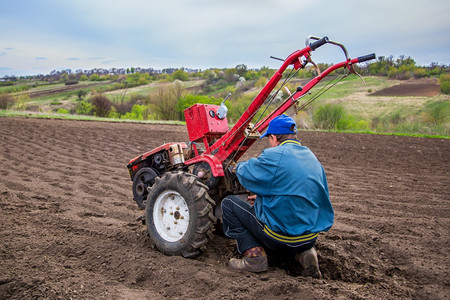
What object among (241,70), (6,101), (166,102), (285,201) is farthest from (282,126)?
(241,70)

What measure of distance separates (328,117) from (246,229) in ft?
65.1

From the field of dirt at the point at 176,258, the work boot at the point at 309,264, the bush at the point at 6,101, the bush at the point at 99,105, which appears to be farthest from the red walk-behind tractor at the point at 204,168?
the bush at the point at 99,105

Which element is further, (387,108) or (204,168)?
(387,108)

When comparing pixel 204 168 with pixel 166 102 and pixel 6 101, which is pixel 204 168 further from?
pixel 6 101

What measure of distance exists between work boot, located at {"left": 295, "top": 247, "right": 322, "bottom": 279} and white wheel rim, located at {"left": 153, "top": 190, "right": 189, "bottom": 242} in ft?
4.50

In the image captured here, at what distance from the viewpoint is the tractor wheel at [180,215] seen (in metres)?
4.15

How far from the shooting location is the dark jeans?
392cm

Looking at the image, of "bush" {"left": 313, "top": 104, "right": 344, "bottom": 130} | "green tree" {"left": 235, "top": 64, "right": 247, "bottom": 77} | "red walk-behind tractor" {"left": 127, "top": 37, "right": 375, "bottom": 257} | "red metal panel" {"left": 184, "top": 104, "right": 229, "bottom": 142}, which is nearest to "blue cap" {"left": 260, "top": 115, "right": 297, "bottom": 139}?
"red walk-behind tractor" {"left": 127, "top": 37, "right": 375, "bottom": 257}

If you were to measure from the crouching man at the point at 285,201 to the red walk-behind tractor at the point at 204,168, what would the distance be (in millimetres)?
518

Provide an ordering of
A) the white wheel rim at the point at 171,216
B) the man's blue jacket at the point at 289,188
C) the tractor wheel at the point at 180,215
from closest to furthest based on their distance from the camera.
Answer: the man's blue jacket at the point at 289,188 → the tractor wheel at the point at 180,215 → the white wheel rim at the point at 171,216

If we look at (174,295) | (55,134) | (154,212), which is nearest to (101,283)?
(174,295)

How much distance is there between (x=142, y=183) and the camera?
18.9 feet

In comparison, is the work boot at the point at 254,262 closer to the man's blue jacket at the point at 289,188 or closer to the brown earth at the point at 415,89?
the man's blue jacket at the point at 289,188

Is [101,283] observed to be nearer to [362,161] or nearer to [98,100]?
[362,161]
